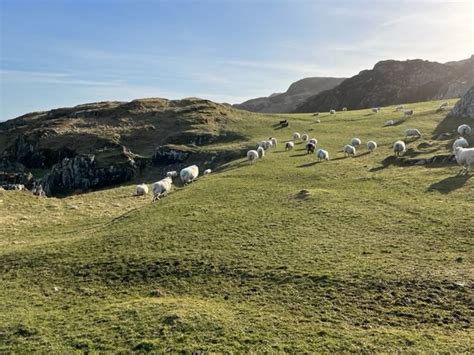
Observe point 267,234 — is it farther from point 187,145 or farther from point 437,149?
point 187,145

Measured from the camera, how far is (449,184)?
3141 centimetres

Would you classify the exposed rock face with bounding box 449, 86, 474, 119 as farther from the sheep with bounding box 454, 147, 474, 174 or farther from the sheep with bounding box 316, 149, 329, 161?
the sheep with bounding box 454, 147, 474, 174

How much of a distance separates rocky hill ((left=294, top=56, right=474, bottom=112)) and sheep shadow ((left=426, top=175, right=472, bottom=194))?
122m

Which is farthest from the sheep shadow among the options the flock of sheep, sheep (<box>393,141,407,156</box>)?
sheep (<box>393,141,407,156</box>)

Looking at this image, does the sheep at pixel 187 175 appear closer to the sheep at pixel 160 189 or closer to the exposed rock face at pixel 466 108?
the sheep at pixel 160 189

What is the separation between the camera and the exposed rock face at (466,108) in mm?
58550

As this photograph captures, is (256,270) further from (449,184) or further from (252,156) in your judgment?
(252,156)

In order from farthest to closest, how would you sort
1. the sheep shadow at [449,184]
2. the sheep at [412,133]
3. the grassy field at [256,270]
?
the sheep at [412,133], the sheep shadow at [449,184], the grassy field at [256,270]

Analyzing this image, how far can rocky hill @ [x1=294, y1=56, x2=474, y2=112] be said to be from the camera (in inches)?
6168

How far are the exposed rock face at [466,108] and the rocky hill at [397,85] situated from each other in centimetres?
8810

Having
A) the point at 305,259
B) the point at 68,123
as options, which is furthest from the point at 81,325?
the point at 68,123

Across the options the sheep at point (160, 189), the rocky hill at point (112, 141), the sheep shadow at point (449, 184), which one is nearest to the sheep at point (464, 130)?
the sheep shadow at point (449, 184)

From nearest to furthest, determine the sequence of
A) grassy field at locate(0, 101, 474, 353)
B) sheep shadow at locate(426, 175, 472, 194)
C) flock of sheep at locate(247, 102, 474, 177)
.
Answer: grassy field at locate(0, 101, 474, 353), sheep shadow at locate(426, 175, 472, 194), flock of sheep at locate(247, 102, 474, 177)

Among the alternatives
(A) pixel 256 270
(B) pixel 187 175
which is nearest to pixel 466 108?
(B) pixel 187 175
